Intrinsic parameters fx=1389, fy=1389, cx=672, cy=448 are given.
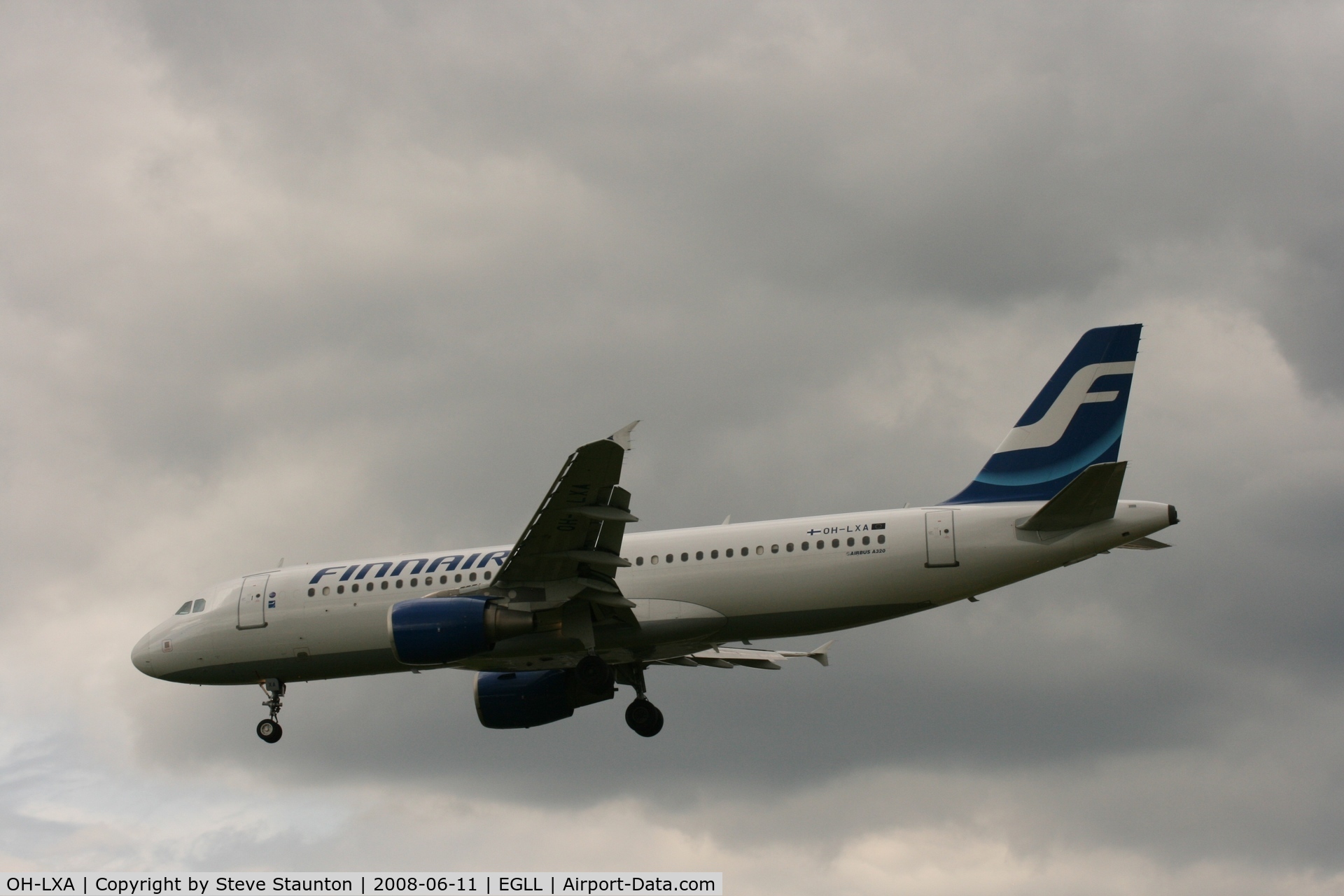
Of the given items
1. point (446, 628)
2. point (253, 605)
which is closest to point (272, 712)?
point (253, 605)

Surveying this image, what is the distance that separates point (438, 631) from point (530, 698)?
638 centimetres

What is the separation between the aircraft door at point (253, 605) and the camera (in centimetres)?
3150

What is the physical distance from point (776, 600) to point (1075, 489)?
245 inches

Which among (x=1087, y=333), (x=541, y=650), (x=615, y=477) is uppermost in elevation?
(x=1087, y=333)

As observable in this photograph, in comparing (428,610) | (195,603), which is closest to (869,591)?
(428,610)

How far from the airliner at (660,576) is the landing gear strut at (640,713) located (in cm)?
5

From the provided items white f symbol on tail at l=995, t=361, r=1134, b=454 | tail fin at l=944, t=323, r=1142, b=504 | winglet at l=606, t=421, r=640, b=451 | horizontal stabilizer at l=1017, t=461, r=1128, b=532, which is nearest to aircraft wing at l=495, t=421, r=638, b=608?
winglet at l=606, t=421, r=640, b=451

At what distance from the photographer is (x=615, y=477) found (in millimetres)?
25500

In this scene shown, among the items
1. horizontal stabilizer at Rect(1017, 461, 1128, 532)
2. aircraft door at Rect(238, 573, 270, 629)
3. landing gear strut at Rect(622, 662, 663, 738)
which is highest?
aircraft door at Rect(238, 573, 270, 629)

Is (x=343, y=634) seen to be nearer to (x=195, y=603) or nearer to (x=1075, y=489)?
(x=195, y=603)

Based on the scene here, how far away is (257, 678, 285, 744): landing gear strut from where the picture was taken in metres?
32.0

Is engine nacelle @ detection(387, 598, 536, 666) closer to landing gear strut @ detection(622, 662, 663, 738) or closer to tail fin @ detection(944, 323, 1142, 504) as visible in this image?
landing gear strut @ detection(622, 662, 663, 738)

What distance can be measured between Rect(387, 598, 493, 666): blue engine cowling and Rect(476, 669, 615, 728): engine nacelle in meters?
5.75

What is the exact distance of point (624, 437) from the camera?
2472 cm
